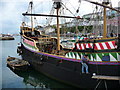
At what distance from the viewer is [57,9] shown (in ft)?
48.6

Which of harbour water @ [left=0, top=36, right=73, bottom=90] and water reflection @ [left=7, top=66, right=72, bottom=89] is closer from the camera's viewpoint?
water reflection @ [left=7, top=66, right=72, bottom=89]

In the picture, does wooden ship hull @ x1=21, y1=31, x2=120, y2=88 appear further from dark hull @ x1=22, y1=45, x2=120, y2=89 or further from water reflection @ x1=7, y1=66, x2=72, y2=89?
water reflection @ x1=7, y1=66, x2=72, y2=89

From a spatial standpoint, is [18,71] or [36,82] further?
[18,71]

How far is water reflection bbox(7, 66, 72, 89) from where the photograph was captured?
12.3 meters

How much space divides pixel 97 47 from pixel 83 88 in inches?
129

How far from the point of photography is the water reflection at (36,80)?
12.3 metres

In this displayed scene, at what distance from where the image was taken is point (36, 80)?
46.3ft

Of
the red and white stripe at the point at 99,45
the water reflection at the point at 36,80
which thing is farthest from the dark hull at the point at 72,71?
the red and white stripe at the point at 99,45

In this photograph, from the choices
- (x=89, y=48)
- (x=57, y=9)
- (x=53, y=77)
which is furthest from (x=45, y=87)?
(x=57, y=9)

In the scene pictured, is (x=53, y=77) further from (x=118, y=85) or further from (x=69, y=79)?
(x=118, y=85)

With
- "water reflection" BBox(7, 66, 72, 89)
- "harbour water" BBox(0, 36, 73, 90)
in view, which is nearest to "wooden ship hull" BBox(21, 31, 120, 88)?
"water reflection" BBox(7, 66, 72, 89)

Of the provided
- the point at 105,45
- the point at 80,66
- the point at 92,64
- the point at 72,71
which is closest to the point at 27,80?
the point at 72,71

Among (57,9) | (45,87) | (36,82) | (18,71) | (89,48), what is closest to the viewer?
(89,48)

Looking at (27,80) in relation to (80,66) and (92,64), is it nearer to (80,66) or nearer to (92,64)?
(80,66)
